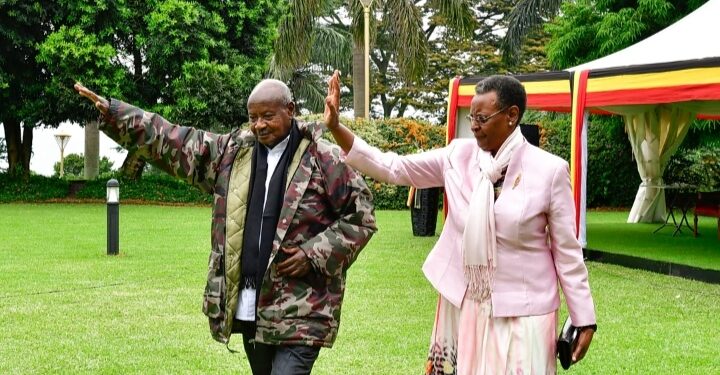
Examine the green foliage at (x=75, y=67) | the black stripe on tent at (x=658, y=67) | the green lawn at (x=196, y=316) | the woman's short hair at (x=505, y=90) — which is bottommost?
the green lawn at (x=196, y=316)

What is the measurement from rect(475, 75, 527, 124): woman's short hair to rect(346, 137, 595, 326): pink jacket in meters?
0.16

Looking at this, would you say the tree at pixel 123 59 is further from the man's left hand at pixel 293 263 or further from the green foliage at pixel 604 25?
the man's left hand at pixel 293 263

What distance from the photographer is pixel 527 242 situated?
390 centimetres

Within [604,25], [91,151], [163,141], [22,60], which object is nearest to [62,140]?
[91,151]

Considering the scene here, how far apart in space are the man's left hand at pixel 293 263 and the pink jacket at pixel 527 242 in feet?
2.07

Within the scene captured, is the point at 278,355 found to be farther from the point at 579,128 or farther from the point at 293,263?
the point at 579,128

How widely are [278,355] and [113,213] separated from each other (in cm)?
1003

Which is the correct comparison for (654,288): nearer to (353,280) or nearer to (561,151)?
(353,280)

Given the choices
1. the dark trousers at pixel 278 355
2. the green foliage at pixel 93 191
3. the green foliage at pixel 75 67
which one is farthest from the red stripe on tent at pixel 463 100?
the green foliage at pixel 75 67

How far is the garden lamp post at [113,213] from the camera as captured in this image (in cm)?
1405

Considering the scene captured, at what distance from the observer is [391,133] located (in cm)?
2733

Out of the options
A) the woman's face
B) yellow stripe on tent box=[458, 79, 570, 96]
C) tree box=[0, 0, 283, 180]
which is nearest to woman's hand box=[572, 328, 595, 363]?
the woman's face

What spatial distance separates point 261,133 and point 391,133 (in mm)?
22817

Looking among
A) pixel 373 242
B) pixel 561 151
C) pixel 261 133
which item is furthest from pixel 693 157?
pixel 261 133
